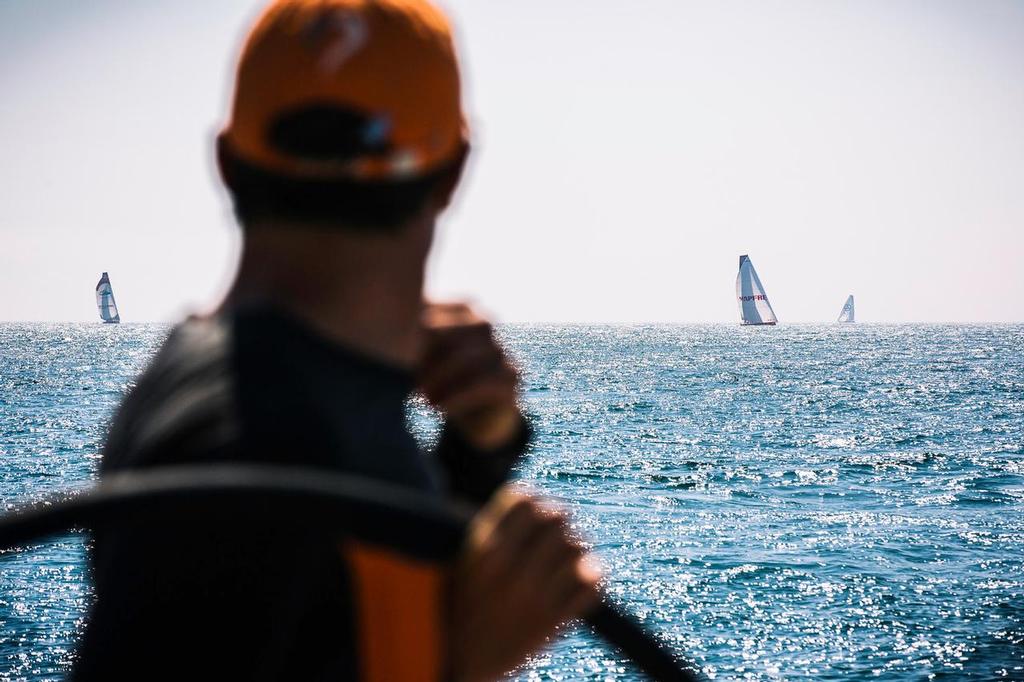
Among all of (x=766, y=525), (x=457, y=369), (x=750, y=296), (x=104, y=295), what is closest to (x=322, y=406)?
(x=457, y=369)

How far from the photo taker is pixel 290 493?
0.96m

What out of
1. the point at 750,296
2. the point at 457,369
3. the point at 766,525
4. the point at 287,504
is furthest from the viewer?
the point at 750,296

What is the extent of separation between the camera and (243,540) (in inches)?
41.2

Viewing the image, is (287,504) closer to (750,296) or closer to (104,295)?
(750,296)

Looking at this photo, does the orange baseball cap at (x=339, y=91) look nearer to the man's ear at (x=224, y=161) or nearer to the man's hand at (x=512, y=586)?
the man's ear at (x=224, y=161)

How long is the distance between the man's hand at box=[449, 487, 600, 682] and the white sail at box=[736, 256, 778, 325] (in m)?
159

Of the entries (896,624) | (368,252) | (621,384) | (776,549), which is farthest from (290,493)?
(621,384)

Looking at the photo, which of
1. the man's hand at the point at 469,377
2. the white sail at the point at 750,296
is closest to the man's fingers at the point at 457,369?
the man's hand at the point at 469,377

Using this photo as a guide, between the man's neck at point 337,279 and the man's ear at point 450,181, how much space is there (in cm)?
6

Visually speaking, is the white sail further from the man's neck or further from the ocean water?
the man's neck

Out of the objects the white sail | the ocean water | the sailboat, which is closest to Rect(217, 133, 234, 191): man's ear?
the ocean water

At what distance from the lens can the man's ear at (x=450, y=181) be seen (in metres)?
1.28

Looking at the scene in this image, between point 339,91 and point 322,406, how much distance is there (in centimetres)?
37

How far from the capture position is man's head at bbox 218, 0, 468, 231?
1155 mm
